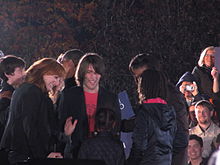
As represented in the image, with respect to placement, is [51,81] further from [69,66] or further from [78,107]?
[69,66]

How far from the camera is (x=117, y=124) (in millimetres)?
5980

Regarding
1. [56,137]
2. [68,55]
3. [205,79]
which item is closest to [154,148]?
[56,137]

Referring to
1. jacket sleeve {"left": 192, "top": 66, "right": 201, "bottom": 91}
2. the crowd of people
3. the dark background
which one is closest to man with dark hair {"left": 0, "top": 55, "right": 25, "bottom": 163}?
the crowd of people

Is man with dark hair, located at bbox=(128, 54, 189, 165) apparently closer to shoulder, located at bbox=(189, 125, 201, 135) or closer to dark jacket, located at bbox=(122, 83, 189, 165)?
dark jacket, located at bbox=(122, 83, 189, 165)

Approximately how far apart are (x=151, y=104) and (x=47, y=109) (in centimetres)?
92

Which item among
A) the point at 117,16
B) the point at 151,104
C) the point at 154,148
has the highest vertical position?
the point at 117,16

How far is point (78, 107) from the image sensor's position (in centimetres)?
Answer: 641

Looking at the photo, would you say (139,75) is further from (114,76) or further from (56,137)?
(114,76)

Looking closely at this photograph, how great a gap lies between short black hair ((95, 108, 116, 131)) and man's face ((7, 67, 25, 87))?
113 centimetres

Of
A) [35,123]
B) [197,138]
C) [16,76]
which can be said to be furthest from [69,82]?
[197,138]

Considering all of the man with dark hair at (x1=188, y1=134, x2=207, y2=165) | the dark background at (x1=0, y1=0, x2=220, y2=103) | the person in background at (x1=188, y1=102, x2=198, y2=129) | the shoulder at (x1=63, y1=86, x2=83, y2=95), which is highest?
the dark background at (x1=0, y1=0, x2=220, y2=103)

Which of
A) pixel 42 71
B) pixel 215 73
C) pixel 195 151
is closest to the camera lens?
pixel 42 71

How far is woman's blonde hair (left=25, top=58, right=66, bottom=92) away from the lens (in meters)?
5.79

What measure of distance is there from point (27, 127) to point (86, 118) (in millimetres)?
930
